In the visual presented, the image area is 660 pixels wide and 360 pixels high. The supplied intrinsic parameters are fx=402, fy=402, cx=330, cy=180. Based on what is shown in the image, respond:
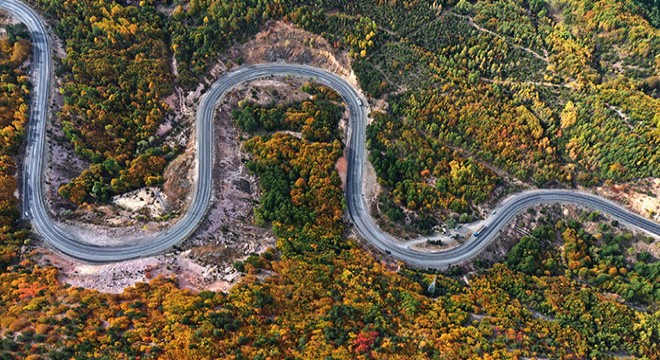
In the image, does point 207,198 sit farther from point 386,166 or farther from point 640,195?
point 640,195

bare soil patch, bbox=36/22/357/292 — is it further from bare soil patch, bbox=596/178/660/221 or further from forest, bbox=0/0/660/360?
bare soil patch, bbox=596/178/660/221

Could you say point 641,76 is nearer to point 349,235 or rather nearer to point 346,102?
point 346,102

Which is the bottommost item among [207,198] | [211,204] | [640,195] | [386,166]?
[211,204]

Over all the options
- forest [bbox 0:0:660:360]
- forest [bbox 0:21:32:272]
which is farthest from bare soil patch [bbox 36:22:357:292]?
forest [bbox 0:21:32:272]

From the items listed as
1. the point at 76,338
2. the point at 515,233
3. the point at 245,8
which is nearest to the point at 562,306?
the point at 515,233

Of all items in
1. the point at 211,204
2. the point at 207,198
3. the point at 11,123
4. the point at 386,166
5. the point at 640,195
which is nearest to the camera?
the point at 11,123

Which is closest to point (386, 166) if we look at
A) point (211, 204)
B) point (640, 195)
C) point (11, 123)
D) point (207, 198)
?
point (211, 204)

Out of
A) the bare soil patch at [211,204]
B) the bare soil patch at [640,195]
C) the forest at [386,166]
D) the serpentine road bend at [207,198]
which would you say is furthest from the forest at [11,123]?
the bare soil patch at [640,195]
